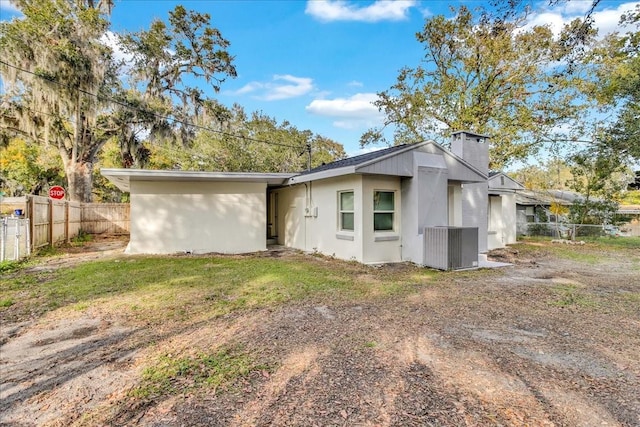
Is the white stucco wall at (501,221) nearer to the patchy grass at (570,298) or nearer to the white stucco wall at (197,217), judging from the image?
the patchy grass at (570,298)

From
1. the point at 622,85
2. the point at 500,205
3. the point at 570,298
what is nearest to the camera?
the point at 570,298

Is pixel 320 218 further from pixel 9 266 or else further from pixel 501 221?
pixel 501 221

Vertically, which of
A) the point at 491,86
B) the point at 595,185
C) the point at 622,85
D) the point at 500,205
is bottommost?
the point at 500,205

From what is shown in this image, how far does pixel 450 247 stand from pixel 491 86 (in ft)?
40.3

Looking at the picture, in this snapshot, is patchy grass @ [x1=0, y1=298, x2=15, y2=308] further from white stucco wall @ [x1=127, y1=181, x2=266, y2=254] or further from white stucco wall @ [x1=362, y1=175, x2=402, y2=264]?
white stucco wall @ [x1=362, y1=175, x2=402, y2=264]

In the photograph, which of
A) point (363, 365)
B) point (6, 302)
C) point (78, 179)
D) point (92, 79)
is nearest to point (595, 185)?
point (363, 365)

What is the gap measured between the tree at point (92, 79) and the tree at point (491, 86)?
1074cm

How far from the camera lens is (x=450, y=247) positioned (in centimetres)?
778

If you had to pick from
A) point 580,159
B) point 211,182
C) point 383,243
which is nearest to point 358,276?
point 383,243

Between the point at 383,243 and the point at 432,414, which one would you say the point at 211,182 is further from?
the point at 432,414

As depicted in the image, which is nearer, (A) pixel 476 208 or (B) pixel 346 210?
(B) pixel 346 210

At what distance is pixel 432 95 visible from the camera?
57.6 feet

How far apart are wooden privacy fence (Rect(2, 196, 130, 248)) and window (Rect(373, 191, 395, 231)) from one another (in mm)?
9321

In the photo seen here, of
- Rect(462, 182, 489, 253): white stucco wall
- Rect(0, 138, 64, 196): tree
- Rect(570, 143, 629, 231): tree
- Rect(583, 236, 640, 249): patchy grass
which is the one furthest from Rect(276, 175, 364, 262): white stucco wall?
Rect(0, 138, 64, 196): tree
